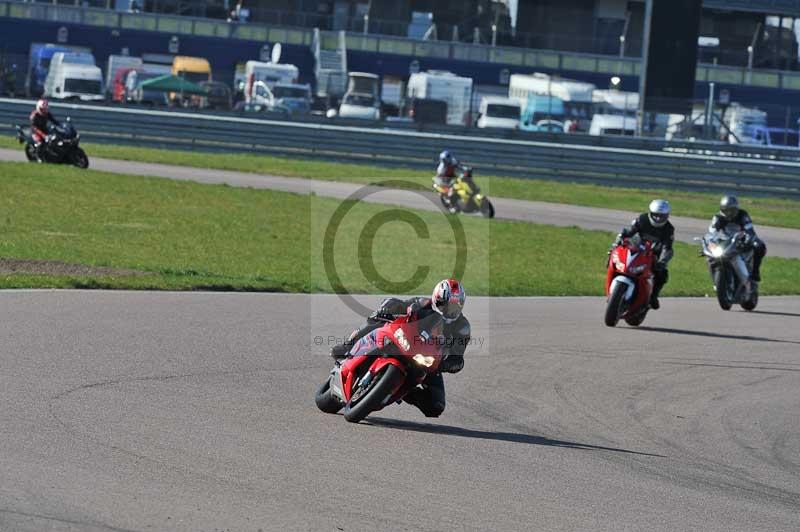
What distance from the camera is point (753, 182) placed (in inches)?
1337

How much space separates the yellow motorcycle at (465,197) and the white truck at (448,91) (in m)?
18.6

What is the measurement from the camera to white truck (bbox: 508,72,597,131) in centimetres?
4512

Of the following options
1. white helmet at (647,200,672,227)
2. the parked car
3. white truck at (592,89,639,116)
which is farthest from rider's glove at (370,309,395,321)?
the parked car

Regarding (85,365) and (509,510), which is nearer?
(509,510)

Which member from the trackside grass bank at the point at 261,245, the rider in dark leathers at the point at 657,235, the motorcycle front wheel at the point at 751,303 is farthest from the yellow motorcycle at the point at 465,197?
the rider in dark leathers at the point at 657,235

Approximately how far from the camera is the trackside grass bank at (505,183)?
106 ft

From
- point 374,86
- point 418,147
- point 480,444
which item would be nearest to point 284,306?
point 480,444

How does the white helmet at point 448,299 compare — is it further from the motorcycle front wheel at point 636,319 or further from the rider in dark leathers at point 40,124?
the rider in dark leathers at point 40,124

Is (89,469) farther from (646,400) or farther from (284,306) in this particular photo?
(284,306)

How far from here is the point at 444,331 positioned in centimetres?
877

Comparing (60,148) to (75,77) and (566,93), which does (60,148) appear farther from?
(566,93)

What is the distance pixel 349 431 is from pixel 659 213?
317 inches

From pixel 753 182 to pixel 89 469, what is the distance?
2921cm

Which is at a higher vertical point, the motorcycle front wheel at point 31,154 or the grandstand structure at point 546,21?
the grandstand structure at point 546,21
